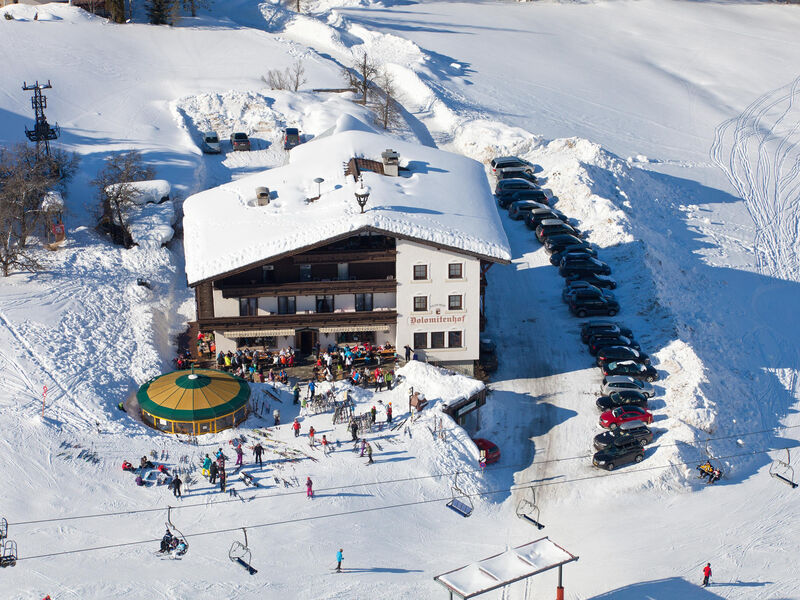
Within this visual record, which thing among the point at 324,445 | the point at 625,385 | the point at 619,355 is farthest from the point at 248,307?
the point at 625,385

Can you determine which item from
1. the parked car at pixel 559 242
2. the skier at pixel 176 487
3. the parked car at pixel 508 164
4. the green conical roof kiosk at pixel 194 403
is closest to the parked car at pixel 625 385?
the parked car at pixel 559 242

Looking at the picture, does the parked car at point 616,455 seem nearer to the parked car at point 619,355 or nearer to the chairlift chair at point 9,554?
the parked car at point 619,355

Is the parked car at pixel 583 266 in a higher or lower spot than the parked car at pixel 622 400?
higher

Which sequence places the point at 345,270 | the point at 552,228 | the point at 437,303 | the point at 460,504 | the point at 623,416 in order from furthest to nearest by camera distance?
the point at 552,228 < the point at 345,270 < the point at 437,303 < the point at 623,416 < the point at 460,504

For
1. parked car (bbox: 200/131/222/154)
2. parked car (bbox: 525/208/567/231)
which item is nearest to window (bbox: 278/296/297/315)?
parked car (bbox: 525/208/567/231)

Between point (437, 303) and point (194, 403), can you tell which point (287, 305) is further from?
point (194, 403)
